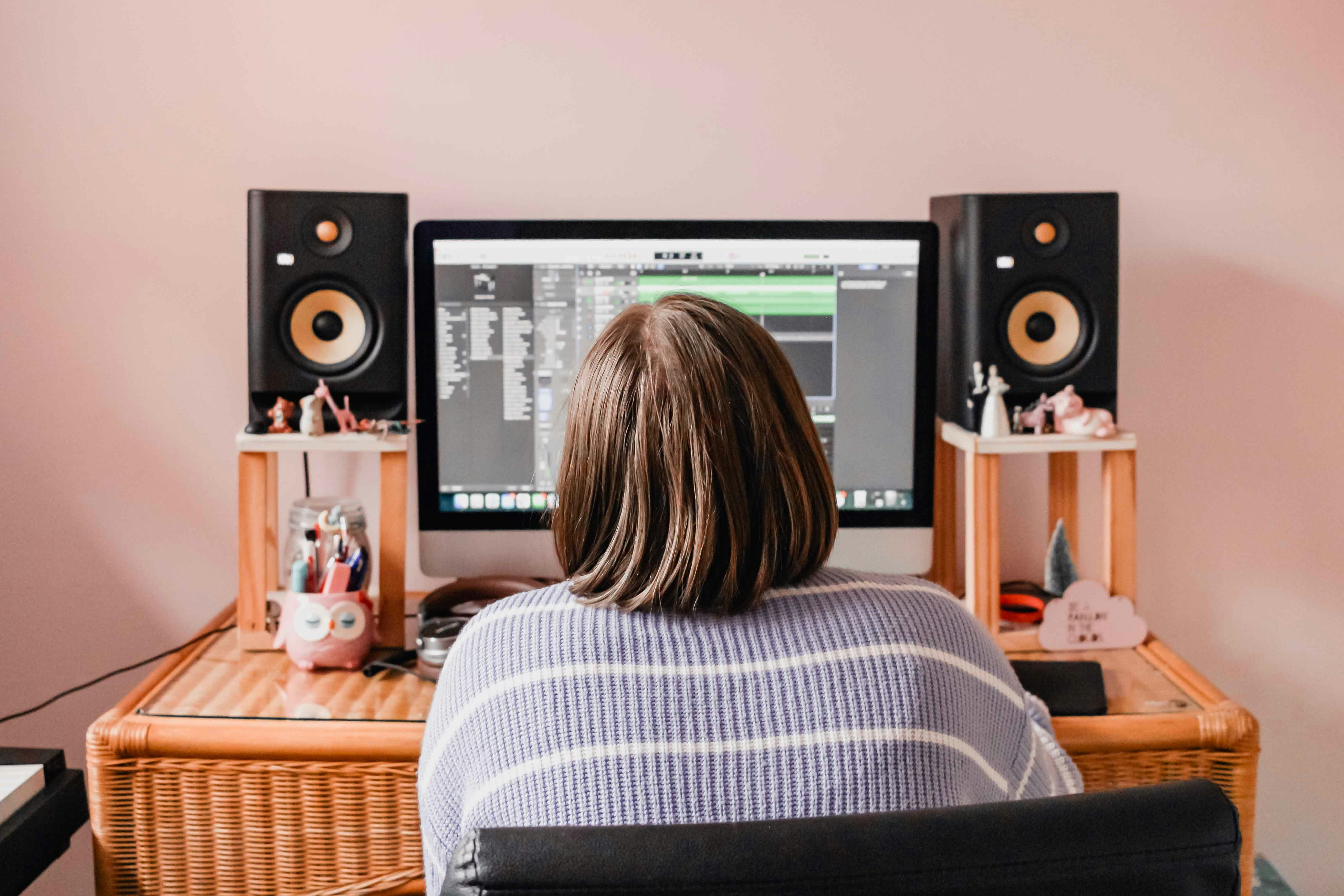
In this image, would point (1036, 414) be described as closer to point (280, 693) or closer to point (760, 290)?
point (760, 290)

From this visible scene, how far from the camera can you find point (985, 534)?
4.55ft

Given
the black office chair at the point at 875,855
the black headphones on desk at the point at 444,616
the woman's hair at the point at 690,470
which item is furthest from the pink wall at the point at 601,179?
the black office chair at the point at 875,855

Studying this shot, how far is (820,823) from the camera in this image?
50 centimetres

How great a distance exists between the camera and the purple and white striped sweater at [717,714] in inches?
27.4

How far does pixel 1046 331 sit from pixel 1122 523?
0.27 meters

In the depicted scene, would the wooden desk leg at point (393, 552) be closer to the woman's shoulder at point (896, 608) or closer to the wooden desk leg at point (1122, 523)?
the woman's shoulder at point (896, 608)

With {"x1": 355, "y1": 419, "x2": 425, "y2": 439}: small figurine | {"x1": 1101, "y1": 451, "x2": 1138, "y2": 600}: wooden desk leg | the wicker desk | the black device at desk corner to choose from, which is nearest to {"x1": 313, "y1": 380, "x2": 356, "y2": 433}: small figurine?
{"x1": 355, "y1": 419, "x2": 425, "y2": 439}: small figurine

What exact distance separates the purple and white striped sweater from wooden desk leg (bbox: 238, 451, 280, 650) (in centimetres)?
62

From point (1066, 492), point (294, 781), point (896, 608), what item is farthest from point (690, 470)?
point (1066, 492)

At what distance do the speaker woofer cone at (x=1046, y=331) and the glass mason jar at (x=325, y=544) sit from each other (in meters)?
0.87

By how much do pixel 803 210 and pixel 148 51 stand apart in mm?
978

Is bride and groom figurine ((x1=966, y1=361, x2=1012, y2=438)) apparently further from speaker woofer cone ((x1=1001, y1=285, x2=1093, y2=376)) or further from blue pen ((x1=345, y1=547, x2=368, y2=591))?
blue pen ((x1=345, y1=547, x2=368, y2=591))

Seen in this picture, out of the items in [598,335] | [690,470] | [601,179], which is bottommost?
[690,470]

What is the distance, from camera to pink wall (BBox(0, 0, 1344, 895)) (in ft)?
5.14
